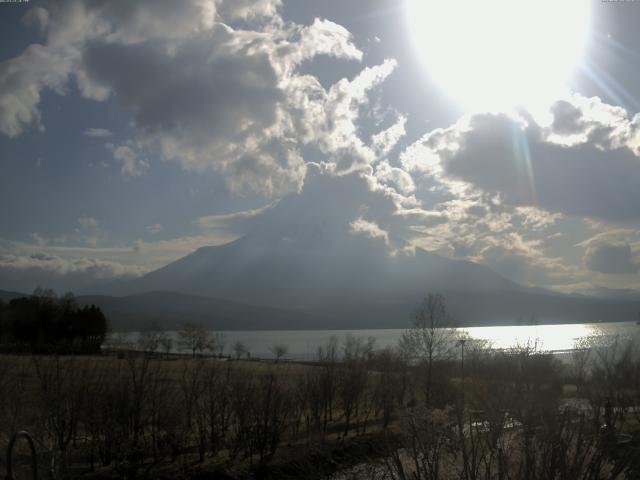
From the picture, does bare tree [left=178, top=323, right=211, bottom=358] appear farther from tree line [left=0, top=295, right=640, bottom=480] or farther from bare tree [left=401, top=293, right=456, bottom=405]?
tree line [left=0, top=295, right=640, bottom=480]

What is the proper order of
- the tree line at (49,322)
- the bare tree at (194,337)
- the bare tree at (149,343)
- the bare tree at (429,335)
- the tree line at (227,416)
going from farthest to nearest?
the bare tree at (194,337) → the tree line at (49,322) → the bare tree at (429,335) → the bare tree at (149,343) → the tree line at (227,416)

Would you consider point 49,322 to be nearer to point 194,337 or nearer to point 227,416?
point 194,337

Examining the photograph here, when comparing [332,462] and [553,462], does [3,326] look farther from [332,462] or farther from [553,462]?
[553,462]

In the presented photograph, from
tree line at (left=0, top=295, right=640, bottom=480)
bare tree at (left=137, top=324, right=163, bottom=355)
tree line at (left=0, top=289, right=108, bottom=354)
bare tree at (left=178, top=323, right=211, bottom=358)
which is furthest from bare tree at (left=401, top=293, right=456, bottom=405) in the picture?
bare tree at (left=178, top=323, right=211, bottom=358)

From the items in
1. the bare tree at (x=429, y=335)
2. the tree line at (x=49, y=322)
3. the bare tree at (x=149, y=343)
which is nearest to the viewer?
the bare tree at (x=149, y=343)

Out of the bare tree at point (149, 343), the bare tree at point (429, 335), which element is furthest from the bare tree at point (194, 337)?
the bare tree at point (429, 335)

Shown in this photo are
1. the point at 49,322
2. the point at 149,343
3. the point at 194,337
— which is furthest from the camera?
the point at 194,337

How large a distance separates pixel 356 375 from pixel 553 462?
122 feet

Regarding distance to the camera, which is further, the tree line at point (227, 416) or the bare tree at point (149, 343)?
the bare tree at point (149, 343)

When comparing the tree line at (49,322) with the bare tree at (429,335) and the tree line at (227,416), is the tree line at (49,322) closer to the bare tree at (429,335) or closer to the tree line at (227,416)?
the bare tree at (429,335)

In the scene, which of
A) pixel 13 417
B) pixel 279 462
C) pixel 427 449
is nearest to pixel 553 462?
pixel 427 449

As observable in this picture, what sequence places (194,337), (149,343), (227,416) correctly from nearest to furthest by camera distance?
(227,416)
(149,343)
(194,337)

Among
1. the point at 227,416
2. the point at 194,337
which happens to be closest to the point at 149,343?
the point at 227,416

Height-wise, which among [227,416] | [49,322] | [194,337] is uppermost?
[49,322]
